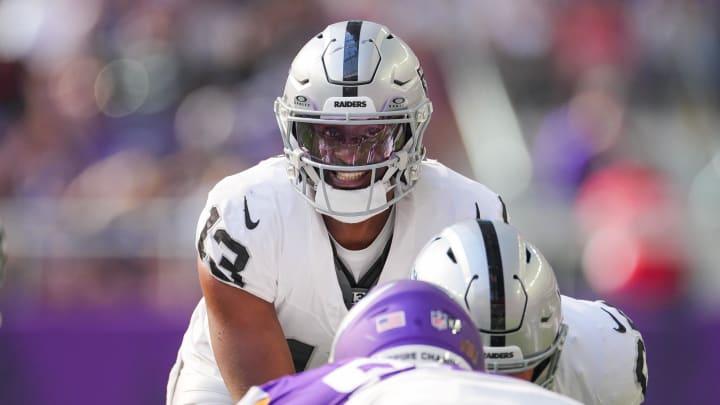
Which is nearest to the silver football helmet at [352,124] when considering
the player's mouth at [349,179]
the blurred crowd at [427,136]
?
the player's mouth at [349,179]

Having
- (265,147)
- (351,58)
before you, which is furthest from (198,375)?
(265,147)

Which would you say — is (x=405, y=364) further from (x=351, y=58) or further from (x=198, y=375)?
(x=198, y=375)

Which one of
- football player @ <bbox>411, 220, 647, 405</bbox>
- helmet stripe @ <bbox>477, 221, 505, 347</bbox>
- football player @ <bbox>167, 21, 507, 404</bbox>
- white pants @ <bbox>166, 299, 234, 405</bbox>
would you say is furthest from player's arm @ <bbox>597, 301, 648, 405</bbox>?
white pants @ <bbox>166, 299, 234, 405</bbox>

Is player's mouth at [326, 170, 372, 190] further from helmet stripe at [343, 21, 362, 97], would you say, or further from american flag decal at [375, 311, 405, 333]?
american flag decal at [375, 311, 405, 333]

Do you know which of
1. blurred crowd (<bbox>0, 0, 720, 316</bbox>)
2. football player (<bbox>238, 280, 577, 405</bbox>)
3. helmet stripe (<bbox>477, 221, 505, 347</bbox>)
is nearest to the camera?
football player (<bbox>238, 280, 577, 405</bbox>)

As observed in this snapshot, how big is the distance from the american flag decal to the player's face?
1.35 m

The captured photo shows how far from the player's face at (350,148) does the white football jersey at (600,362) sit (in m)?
0.67

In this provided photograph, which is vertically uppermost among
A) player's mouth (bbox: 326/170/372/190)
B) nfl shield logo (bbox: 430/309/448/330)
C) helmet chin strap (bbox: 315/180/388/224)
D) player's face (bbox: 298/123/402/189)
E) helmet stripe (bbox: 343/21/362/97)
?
helmet stripe (bbox: 343/21/362/97)

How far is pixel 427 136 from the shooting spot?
689 centimetres

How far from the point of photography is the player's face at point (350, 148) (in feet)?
12.1

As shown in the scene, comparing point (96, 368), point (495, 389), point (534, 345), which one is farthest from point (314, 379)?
point (96, 368)

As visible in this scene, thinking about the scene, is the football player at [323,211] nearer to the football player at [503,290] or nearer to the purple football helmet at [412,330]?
the football player at [503,290]

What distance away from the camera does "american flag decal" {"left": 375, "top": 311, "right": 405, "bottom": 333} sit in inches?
92.1

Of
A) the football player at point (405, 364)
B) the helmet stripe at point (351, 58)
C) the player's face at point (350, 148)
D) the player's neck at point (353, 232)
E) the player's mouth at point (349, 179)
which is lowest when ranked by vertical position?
the player's neck at point (353, 232)
